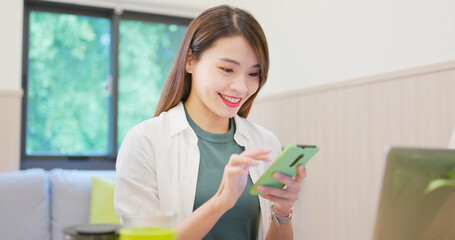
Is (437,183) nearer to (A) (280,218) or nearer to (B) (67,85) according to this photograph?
(A) (280,218)

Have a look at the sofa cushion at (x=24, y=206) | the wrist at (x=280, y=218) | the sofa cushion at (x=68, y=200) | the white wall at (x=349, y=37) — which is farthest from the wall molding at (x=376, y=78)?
the sofa cushion at (x=24, y=206)

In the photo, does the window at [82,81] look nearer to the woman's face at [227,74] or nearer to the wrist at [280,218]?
the woman's face at [227,74]

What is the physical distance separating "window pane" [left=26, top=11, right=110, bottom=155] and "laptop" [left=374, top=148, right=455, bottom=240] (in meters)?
3.04

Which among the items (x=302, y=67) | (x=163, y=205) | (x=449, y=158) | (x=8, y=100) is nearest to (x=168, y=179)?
(x=163, y=205)

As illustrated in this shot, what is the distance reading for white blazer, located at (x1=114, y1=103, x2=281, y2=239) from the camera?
1259 mm

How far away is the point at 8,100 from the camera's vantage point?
3078 millimetres

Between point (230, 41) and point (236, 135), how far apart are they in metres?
0.31

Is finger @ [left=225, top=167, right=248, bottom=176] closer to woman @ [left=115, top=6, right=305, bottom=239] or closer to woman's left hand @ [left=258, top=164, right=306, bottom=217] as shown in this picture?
woman's left hand @ [left=258, top=164, right=306, bottom=217]

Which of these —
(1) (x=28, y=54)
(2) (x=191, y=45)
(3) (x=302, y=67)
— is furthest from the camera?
(1) (x=28, y=54)

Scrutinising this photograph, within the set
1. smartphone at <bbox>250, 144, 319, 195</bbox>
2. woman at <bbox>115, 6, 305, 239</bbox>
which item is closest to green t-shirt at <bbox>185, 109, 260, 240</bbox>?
woman at <bbox>115, 6, 305, 239</bbox>

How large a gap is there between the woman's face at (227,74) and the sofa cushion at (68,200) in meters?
1.64

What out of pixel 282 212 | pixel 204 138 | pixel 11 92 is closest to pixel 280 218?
pixel 282 212

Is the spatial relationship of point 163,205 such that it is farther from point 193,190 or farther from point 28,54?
point 28,54

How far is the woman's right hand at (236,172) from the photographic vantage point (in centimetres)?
98
